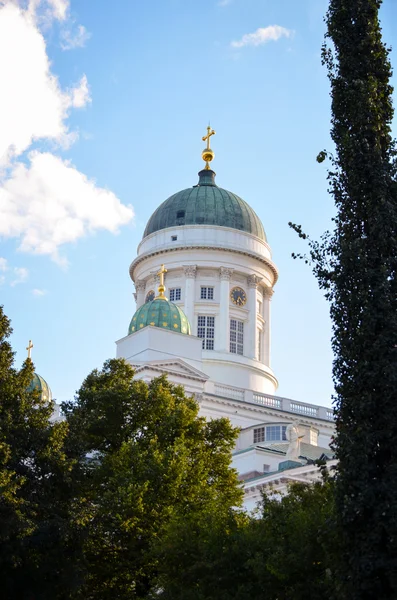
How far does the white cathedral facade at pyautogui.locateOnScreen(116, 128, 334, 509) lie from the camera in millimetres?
70000

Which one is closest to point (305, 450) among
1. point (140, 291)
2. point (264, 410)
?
point (264, 410)

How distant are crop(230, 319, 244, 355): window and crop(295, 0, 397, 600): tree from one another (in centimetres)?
5592

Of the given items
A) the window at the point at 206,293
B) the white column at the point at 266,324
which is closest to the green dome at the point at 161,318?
the window at the point at 206,293

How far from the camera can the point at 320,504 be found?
106 ft

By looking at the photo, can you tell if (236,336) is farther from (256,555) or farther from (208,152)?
(256,555)

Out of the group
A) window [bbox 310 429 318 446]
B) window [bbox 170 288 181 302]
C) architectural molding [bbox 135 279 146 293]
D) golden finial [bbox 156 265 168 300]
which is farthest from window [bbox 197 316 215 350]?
window [bbox 310 429 318 446]

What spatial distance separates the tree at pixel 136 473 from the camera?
38969 mm

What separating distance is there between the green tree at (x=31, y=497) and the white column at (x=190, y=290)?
43.7 metres

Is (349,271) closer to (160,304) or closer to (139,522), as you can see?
(139,522)

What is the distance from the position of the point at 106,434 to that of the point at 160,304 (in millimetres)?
29374

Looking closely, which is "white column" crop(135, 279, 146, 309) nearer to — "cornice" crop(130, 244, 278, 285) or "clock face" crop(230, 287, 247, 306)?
"cornice" crop(130, 244, 278, 285)

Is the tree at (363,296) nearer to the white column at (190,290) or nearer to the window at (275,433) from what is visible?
the window at (275,433)

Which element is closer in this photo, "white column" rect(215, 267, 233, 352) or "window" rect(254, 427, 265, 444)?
"window" rect(254, 427, 265, 444)

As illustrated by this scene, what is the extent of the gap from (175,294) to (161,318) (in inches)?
444
